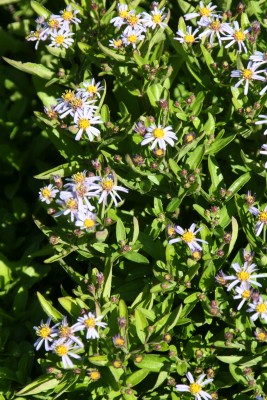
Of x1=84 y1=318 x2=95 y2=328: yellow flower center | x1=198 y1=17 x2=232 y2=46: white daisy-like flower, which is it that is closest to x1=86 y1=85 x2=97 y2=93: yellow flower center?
x1=198 y1=17 x2=232 y2=46: white daisy-like flower

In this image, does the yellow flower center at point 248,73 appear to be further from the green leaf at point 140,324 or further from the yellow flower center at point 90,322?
the yellow flower center at point 90,322

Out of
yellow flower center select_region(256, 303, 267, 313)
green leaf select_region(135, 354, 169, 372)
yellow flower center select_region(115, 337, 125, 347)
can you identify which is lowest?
green leaf select_region(135, 354, 169, 372)

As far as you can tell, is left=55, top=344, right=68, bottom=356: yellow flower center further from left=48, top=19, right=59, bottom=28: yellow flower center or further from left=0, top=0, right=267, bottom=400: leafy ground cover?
left=48, top=19, right=59, bottom=28: yellow flower center

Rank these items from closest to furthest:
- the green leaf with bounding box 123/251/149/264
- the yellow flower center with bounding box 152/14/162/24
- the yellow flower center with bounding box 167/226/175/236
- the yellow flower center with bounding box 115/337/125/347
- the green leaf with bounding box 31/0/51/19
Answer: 1. the yellow flower center with bounding box 115/337/125/347
2. the yellow flower center with bounding box 167/226/175/236
3. the green leaf with bounding box 123/251/149/264
4. the yellow flower center with bounding box 152/14/162/24
5. the green leaf with bounding box 31/0/51/19

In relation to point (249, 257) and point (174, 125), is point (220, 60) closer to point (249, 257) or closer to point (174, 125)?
point (174, 125)

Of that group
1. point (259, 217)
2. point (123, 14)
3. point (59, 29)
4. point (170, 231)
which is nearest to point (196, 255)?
point (170, 231)

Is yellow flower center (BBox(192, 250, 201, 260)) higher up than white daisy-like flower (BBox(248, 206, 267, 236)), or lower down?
lower down

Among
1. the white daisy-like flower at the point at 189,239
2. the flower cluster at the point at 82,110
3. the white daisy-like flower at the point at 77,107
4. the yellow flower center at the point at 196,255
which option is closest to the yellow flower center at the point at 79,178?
the flower cluster at the point at 82,110

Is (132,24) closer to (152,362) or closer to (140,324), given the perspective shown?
(140,324)
